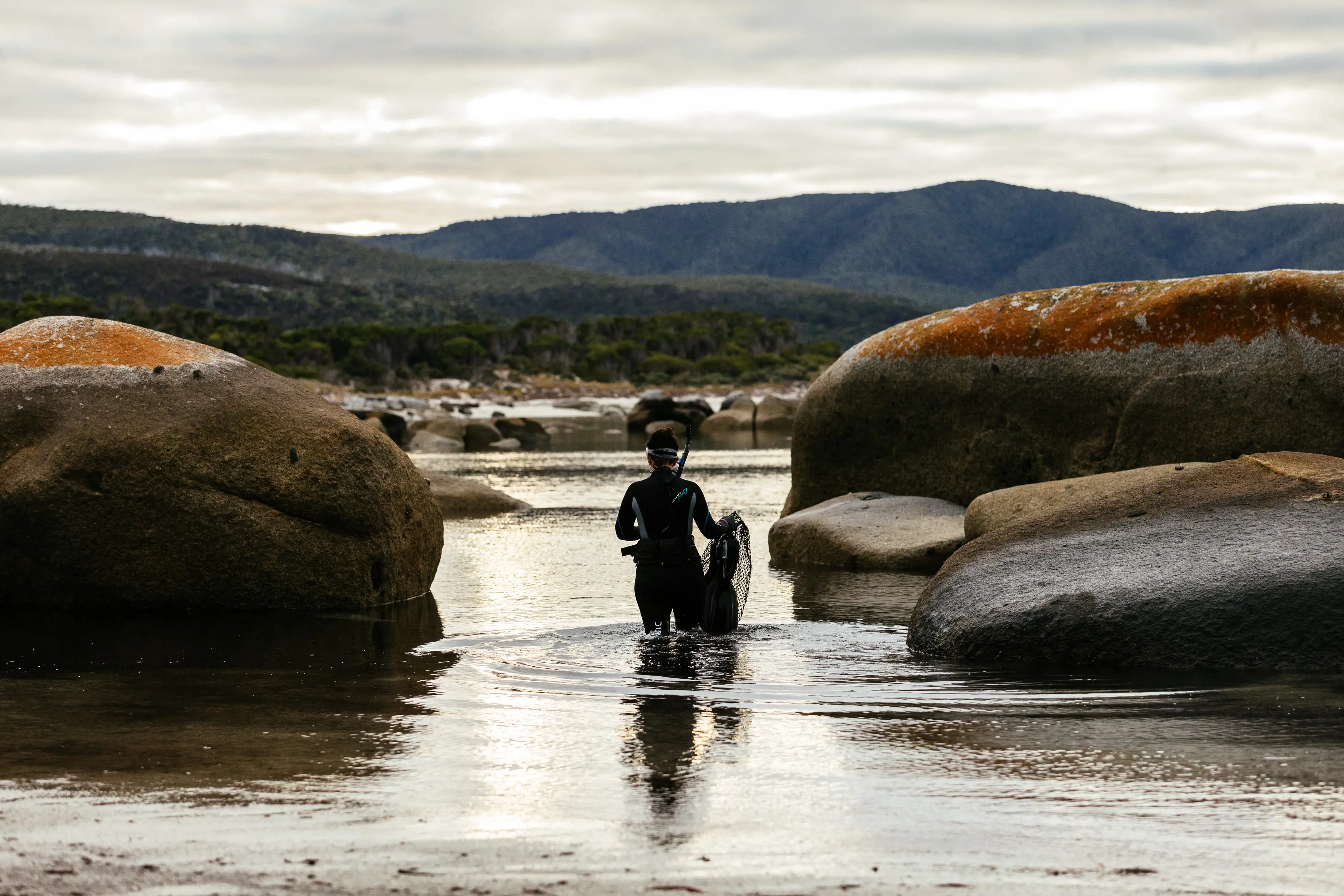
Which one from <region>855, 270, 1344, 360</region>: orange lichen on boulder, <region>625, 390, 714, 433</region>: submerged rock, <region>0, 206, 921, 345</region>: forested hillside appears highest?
<region>0, 206, 921, 345</region>: forested hillside

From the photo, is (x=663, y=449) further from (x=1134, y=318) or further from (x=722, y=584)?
(x=1134, y=318)

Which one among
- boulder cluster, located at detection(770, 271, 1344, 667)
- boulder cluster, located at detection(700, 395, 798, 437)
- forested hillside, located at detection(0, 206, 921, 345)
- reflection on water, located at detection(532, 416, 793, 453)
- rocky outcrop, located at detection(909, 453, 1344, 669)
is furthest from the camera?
forested hillside, located at detection(0, 206, 921, 345)

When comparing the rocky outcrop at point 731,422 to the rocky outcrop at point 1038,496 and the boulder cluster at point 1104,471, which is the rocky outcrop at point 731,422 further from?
the rocky outcrop at point 1038,496

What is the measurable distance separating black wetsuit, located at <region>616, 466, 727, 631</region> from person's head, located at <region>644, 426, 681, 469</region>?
0.05m

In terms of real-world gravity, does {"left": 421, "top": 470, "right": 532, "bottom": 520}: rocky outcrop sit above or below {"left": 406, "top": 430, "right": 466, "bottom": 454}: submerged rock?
below

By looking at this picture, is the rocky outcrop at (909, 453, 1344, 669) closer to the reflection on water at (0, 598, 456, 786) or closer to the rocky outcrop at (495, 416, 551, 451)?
the reflection on water at (0, 598, 456, 786)

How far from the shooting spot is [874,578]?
1481cm

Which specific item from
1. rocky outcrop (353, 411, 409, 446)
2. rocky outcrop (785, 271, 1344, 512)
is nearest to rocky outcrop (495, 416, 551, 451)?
rocky outcrop (353, 411, 409, 446)

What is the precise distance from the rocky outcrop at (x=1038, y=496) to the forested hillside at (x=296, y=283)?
396 feet

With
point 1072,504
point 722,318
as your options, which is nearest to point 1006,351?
point 1072,504

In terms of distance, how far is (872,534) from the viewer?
1594 cm

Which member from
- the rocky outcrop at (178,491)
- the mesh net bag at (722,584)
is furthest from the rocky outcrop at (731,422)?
the mesh net bag at (722,584)

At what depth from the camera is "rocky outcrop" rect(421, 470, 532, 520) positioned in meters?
22.2

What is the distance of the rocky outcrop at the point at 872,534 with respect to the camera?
1527cm
